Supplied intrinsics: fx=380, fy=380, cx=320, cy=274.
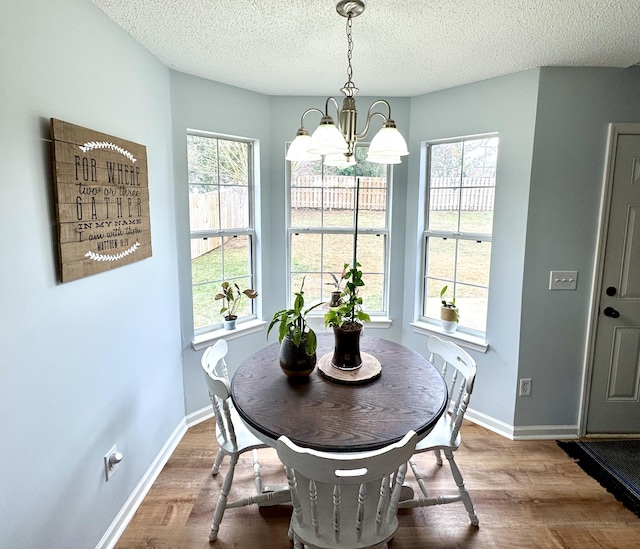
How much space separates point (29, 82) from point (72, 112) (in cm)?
23

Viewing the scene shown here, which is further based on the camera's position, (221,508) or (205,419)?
(205,419)

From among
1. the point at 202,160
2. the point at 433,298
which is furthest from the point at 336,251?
the point at 202,160

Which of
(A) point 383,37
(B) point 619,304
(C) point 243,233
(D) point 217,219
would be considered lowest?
(B) point 619,304

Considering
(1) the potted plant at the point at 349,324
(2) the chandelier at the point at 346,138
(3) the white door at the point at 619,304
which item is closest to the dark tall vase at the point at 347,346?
(1) the potted plant at the point at 349,324

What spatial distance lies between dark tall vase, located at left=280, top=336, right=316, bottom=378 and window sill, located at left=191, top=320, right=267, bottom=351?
3.65ft

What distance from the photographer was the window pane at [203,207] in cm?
262

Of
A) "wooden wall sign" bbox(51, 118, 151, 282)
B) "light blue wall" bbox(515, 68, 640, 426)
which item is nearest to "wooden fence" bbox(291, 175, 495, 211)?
"light blue wall" bbox(515, 68, 640, 426)

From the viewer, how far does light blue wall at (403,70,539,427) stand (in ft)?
7.91

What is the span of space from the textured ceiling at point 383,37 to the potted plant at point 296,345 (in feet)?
4.18

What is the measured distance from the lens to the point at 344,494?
150cm

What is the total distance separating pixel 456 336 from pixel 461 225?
2.72 feet

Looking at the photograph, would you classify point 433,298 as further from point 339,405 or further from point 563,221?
point 339,405

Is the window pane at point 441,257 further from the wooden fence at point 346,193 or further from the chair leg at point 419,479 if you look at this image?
the chair leg at point 419,479

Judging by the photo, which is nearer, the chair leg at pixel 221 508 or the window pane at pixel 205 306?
the chair leg at pixel 221 508
